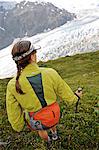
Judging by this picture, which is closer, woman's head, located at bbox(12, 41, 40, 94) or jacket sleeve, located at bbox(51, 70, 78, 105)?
woman's head, located at bbox(12, 41, 40, 94)

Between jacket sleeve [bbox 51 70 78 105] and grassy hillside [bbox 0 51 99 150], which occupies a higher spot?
jacket sleeve [bbox 51 70 78 105]

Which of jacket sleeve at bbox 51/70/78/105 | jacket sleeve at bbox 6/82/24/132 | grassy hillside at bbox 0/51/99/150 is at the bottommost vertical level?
grassy hillside at bbox 0/51/99/150

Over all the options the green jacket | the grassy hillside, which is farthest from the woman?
the grassy hillside

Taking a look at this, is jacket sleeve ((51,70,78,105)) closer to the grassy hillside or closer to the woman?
the woman

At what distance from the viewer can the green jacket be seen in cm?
878

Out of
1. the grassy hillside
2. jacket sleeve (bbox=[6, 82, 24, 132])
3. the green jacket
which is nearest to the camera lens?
the green jacket

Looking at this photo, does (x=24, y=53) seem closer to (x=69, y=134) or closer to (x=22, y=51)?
(x=22, y=51)

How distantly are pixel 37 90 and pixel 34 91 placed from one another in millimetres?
71

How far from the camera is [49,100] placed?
896 cm

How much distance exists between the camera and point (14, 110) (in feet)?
29.6

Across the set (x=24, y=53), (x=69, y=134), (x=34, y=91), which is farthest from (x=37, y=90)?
(x=69, y=134)

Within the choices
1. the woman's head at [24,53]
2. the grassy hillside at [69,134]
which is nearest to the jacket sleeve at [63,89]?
the woman's head at [24,53]

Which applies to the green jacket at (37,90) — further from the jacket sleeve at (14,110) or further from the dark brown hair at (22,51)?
the dark brown hair at (22,51)

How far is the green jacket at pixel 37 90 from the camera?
28.8 ft
